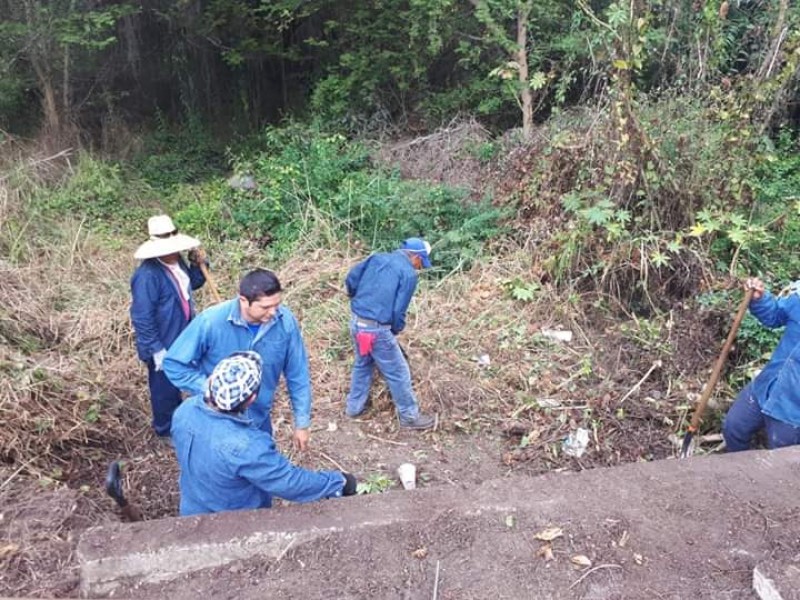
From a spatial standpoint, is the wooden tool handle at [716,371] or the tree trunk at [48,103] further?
the tree trunk at [48,103]

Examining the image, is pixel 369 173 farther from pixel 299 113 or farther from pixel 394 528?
pixel 394 528

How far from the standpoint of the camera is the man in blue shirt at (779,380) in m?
3.72

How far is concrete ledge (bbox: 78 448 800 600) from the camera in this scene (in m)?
2.58

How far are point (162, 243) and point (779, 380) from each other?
12.4ft

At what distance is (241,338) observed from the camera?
3.19 metres

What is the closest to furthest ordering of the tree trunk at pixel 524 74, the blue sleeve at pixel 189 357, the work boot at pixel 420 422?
1. the blue sleeve at pixel 189 357
2. the work boot at pixel 420 422
3. the tree trunk at pixel 524 74

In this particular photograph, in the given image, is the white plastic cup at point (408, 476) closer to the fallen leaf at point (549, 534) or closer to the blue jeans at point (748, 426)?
the fallen leaf at point (549, 534)

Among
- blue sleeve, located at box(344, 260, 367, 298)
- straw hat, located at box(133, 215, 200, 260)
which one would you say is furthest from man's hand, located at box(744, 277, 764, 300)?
straw hat, located at box(133, 215, 200, 260)

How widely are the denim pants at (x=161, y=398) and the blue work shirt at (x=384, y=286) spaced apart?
1.35 m

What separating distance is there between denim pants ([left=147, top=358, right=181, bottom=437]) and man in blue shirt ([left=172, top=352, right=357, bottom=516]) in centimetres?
156

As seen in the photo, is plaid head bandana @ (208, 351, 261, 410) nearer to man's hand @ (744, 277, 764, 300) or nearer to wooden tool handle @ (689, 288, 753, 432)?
man's hand @ (744, 277, 764, 300)

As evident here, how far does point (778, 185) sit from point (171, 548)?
672 centimetres

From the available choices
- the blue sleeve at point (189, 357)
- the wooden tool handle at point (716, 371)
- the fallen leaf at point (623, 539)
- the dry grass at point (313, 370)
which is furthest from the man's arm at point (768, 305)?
the blue sleeve at point (189, 357)

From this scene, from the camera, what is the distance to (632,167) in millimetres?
5723
